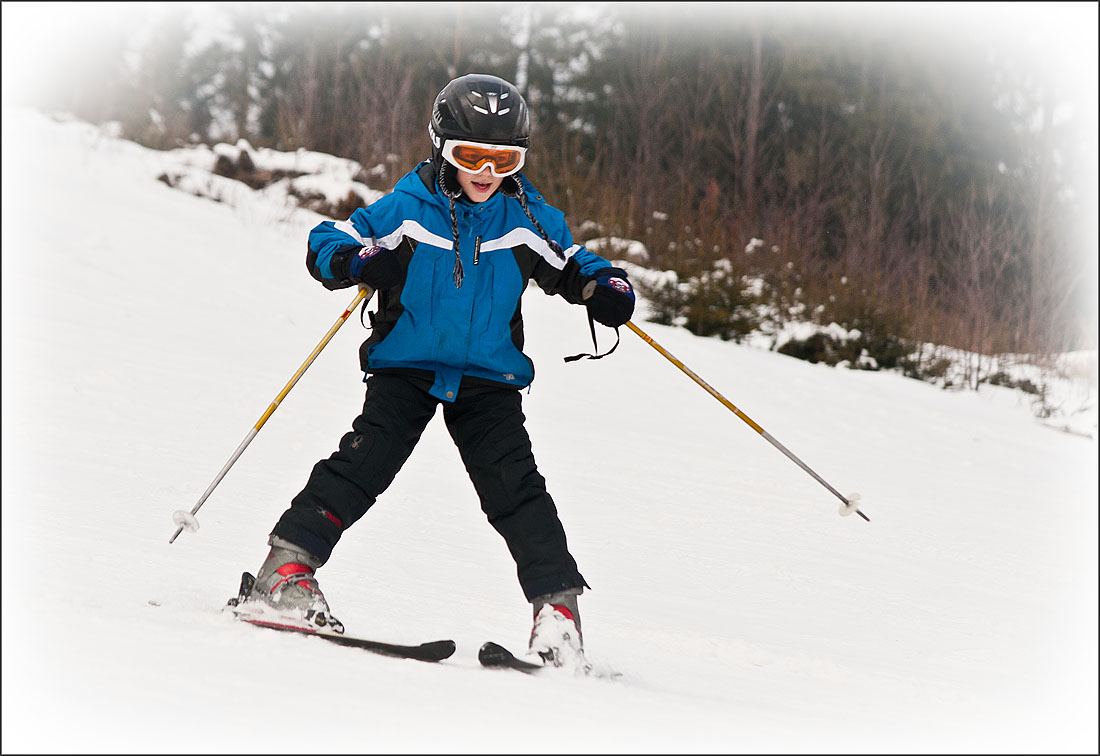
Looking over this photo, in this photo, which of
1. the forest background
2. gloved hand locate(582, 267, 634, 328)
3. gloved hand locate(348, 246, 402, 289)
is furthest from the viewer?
the forest background

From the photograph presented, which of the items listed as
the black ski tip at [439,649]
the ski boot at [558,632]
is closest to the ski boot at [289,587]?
the black ski tip at [439,649]

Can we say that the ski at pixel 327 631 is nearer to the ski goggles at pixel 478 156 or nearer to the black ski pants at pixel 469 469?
the black ski pants at pixel 469 469

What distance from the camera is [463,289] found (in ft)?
8.18

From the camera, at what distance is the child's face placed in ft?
8.47

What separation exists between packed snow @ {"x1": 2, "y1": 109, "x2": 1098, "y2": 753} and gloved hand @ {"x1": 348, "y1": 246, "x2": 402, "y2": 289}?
0.83 m

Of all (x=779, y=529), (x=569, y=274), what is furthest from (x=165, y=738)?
(x=779, y=529)

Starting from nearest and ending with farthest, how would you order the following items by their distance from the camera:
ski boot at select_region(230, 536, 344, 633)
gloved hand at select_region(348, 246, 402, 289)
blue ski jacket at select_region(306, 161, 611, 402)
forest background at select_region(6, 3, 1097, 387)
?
ski boot at select_region(230, 536, 344, 633) < gloved hand at select_region(348, 246, 402, 289) < blue ski jacket at select_region(306, 161, 611, 402) < forest background at select_region(6, 3, 1097, 387)

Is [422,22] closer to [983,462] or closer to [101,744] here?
[983,462]

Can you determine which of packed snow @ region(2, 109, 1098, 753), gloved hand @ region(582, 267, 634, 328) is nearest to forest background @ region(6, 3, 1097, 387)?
packed snow @ region(2, 109, 1098, 753)

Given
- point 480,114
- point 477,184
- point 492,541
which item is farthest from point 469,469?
point 492,541

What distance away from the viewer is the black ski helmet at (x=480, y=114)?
2.58m

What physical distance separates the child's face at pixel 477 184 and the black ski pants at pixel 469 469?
51 cm

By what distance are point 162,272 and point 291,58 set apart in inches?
651

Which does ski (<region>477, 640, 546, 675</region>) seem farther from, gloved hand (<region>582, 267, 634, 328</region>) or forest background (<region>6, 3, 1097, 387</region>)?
forest background (<region>6, 3, 1097, 387</region>)
